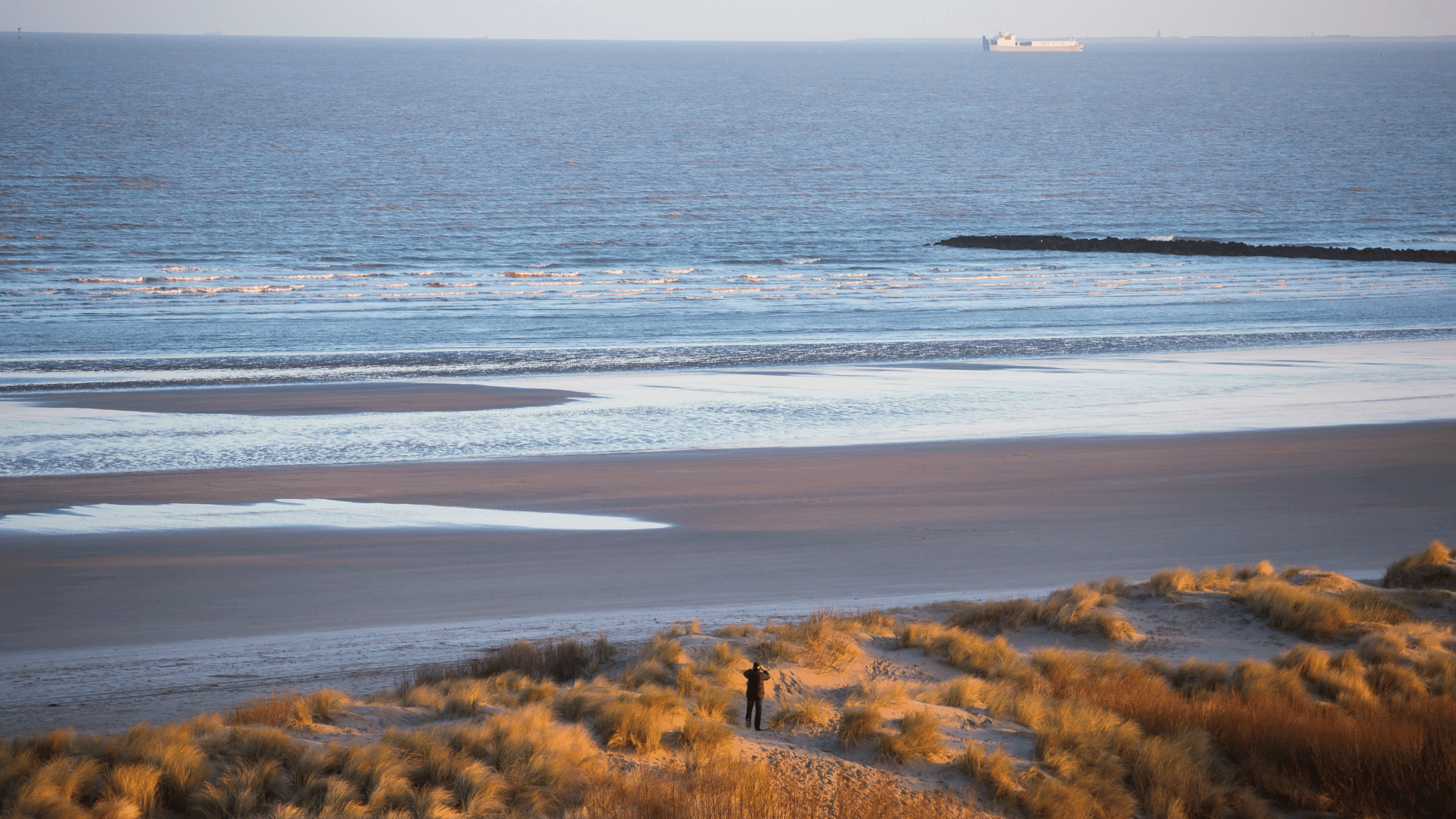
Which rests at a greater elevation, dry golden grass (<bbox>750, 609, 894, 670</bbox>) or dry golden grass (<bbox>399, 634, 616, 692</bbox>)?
dry golden grass (<bbox>750, 609, 894, 670</bbox>)

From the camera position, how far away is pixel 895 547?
13680mm

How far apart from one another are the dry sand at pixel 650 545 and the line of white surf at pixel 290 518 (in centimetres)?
31

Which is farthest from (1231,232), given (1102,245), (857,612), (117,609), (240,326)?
(117,609)

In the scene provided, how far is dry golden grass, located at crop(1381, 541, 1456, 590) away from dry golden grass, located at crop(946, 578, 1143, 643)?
128 inches

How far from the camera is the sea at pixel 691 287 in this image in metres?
21.0

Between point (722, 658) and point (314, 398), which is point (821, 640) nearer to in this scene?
point (722, 658)

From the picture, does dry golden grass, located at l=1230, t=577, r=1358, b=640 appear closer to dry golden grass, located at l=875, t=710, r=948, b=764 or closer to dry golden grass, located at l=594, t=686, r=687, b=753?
dry golden grass, located at l=875, t=710, r=948, b=764

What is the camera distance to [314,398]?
73.9 ft

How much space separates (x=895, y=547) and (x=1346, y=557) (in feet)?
17.1

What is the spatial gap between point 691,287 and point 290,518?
25397 millimetres

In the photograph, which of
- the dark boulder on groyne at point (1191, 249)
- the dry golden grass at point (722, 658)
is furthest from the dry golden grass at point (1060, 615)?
the dark boulder on groyne at point (1191, 249)

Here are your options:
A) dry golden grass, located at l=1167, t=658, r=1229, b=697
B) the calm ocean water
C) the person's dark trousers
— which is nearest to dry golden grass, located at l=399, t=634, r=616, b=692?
the person's dark trousers

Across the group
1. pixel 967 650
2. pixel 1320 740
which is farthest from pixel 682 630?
A: pixel 1320 740

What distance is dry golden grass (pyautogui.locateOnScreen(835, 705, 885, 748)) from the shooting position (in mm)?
7328
